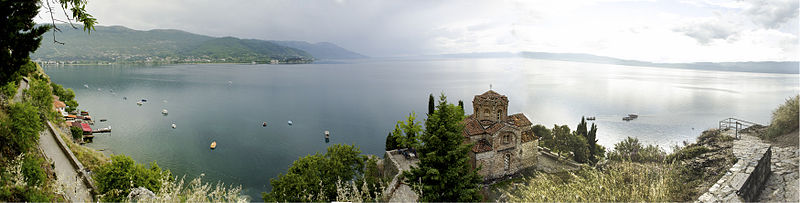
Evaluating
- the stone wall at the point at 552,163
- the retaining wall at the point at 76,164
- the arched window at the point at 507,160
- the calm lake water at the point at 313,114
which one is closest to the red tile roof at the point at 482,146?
the arched window at the point at 507,160

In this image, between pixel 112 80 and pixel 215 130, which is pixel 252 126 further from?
pixel 112 80

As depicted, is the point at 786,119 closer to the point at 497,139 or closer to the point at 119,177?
the point at 497,139

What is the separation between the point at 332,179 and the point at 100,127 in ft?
123

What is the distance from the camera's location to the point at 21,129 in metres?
9.68

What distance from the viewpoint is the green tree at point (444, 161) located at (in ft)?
33.8

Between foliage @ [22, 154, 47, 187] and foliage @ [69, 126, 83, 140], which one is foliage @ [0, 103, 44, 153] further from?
foliage @ [69, 126, 83, 140]

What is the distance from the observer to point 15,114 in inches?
422

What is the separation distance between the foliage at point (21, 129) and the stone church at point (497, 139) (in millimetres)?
16727

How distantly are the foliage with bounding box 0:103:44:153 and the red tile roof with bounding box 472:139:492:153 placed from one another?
17.1 m

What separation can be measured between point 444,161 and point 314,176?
7745 millimetres

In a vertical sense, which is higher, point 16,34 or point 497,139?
point 16,34

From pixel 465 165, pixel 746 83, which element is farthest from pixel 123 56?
pixel 746 83

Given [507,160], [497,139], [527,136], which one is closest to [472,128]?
[497,139]

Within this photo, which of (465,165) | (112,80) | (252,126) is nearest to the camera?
(465,165)
